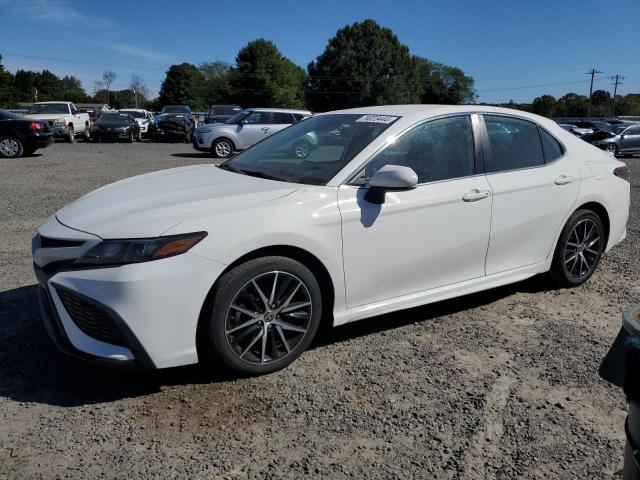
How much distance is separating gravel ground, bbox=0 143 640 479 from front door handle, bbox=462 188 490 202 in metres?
0.95

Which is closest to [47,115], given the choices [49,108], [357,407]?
[49,108]

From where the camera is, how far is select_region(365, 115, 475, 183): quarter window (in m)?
3.76

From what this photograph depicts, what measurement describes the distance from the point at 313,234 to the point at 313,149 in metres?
1.03

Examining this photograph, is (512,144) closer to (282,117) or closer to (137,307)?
(137,307)

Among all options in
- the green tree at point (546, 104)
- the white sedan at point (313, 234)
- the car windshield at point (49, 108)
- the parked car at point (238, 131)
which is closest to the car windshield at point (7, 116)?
the parked car at point (238, 131)

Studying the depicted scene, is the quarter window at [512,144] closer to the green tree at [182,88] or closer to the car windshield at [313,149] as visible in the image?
the car windshield at [313,149]

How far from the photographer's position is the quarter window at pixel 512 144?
13.9 ft

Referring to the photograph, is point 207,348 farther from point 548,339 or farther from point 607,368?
point 548,339

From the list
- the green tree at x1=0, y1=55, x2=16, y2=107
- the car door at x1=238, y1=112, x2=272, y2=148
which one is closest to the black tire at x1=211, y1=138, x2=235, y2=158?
the car door at x1=238, y1=112, x2=272, y2=148

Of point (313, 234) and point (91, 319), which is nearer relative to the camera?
point (91, 319)

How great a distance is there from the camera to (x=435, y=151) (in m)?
3.98

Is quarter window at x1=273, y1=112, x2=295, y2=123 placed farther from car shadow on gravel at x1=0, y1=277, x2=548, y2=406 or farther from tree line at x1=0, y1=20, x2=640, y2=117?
tree line at x1=0, y1=20, x2=640, y2=117

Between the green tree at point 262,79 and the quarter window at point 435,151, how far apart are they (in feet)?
277

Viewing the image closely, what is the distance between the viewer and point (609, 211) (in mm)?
Result: 4922
